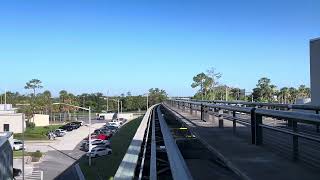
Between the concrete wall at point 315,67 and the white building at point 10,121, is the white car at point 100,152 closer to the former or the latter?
the concrete wall at point 315,67

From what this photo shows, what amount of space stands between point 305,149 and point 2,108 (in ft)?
356

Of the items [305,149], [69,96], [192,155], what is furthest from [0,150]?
[69,96]

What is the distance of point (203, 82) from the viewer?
335ft

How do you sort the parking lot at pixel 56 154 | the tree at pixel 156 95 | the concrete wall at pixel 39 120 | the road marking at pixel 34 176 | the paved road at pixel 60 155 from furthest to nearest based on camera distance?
the tree at pixel 156 95 → the concrete wall at pixel 39 120 → the parking lot at pixel 56 154 → the paved road at pixel 60 155 → the road marking at pixel 34 176

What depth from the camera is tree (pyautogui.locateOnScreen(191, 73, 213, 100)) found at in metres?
98.5

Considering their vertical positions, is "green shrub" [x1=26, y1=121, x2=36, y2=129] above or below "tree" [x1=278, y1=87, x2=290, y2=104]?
below

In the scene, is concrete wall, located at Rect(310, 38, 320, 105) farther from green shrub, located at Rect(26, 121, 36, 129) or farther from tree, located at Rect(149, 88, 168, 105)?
tree, located at Rect(149, 88, 168, 105)

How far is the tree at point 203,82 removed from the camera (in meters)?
98.5

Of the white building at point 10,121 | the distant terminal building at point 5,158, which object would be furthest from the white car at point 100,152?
the white building at point 10,121

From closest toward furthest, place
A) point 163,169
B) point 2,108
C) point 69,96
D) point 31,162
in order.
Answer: point 163,169 → point 31,162 → point 2,108 → point 69,96

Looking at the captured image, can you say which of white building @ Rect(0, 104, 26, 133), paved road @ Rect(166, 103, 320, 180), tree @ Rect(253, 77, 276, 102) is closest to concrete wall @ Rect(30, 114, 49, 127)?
white building @ Rect(0, 104, 26, 133)

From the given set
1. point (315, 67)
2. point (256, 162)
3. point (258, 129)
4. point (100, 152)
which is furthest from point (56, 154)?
point (256, 162)

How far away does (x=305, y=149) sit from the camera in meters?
7.44

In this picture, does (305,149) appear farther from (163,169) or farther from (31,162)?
(31,162)
